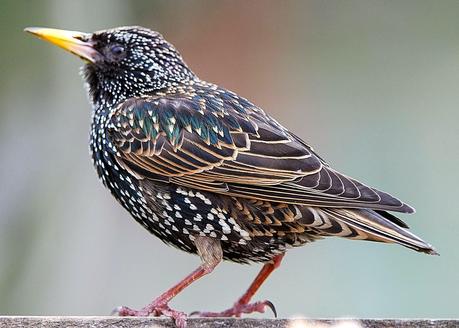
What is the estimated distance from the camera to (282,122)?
6.17 meters

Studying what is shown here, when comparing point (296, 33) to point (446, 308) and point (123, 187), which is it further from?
point (123, 187)

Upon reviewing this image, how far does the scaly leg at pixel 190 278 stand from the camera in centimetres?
381

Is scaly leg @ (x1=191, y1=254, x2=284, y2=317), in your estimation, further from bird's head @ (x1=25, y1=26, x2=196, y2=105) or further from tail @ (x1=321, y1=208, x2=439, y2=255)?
bird's head @ (x1=25, y1=26, x2=196, y2=105)

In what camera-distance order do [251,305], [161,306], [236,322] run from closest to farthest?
1. [236,322]
2. [161,306]
3. [251,305]

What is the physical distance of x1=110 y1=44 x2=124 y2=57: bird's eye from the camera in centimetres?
434

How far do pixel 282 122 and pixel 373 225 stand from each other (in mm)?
2583

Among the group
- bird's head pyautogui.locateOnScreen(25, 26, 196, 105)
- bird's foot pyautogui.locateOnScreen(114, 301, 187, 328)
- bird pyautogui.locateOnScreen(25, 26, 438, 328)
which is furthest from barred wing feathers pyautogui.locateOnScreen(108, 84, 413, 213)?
bird's foot pyautogui.locateOnScreen(114, 301, 187, 328)

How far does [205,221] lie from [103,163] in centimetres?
46

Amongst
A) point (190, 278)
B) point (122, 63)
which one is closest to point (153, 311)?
point (190, 278)

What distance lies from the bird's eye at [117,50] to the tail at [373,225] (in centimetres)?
109

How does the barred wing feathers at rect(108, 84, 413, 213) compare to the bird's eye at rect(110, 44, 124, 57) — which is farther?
the bird's eye at rect(110, 44, 124, 57)

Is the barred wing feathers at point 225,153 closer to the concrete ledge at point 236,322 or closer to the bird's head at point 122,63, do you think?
the bird's head at point 122,63

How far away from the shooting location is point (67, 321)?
10.5ft

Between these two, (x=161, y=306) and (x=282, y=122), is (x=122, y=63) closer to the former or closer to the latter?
(x=161, y=306)
